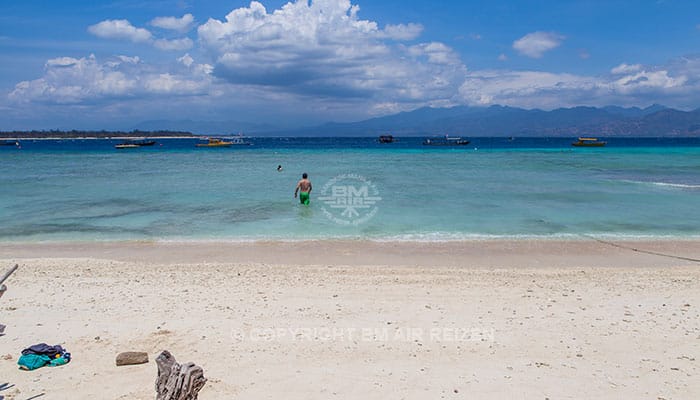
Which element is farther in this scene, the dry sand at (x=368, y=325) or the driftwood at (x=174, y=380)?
the dry sand at (x=368, y=325)

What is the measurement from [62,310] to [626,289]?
28.7 ft

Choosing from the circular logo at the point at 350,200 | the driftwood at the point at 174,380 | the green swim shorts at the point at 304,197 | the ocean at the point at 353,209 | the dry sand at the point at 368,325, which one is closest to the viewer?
the driftwood at the point at 174,380

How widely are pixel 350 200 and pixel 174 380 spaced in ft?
50.9

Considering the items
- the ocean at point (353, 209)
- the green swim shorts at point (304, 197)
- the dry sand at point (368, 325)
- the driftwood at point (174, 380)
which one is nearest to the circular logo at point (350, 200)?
the ocean at point (353, 209)

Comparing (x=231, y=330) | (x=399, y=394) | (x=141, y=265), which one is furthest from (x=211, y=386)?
(x=141, y=265)

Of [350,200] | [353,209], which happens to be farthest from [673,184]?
[353,209]

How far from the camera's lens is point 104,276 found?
29.7 feet

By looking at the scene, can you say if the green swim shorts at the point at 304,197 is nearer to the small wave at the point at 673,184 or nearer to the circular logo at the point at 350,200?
the circular logo at the point at 350,200

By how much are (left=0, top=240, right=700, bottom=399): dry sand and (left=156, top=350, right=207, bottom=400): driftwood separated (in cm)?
51

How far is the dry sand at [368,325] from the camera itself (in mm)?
5000

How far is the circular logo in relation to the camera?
1579 centimetres

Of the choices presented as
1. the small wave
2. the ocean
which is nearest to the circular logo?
the ocean

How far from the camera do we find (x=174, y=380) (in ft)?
14.1

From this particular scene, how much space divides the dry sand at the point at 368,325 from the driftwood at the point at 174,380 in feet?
1.67
